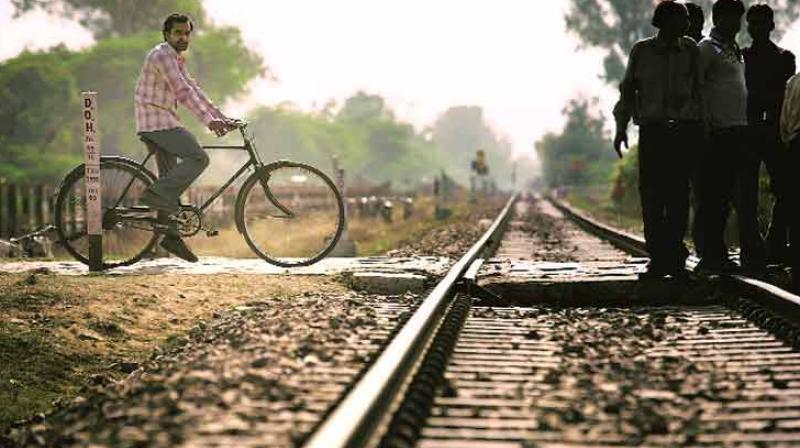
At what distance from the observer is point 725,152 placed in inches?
262

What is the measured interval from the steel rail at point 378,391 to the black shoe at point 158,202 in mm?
3029

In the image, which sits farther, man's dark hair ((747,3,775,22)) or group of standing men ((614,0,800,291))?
man's dark hair ((747,3,775,22))

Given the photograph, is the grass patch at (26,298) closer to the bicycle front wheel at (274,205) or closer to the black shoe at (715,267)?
the bicycle front wheel at (274,205)

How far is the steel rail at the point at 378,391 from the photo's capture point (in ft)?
8.54

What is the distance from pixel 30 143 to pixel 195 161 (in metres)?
43.9

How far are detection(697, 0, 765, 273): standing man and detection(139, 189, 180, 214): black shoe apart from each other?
383 cm

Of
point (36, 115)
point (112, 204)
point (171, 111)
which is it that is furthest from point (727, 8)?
point (36, 115)

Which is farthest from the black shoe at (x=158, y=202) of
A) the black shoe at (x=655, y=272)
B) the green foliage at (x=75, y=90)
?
the green foliage at (x=75, y=90)

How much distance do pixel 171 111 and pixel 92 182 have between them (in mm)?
882

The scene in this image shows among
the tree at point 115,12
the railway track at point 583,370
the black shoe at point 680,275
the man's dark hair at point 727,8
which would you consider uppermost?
the tree at point 115,12

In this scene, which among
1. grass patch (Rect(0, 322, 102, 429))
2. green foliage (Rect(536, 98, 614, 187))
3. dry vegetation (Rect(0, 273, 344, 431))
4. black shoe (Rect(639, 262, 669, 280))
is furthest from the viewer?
green foliage (Rect(536, 98, 614, 187))

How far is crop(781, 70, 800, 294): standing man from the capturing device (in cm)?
605

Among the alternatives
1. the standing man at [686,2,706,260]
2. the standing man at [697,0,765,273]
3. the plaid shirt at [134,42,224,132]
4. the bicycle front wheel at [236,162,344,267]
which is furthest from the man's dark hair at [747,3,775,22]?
the plaid shirt at [134,42,224,132]

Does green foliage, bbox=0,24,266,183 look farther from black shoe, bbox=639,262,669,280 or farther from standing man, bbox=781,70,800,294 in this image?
standing man, bbox=781,70,800,294
